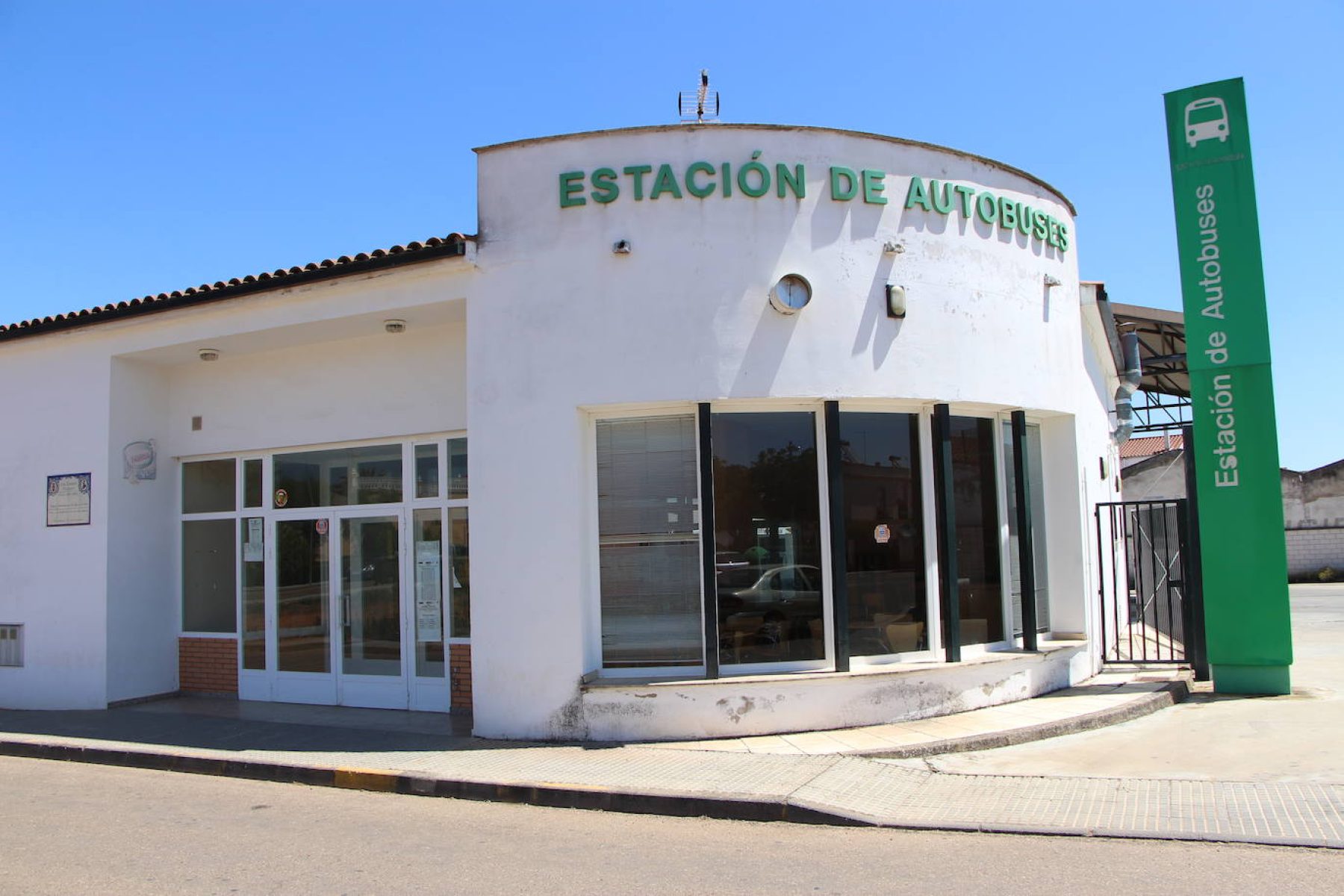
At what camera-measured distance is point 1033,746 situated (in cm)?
802

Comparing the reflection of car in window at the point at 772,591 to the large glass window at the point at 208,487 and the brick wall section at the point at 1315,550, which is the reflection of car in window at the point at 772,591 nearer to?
the large glass window at the point at 208,487

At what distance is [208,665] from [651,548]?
609cm

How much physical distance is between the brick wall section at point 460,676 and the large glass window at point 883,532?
3.76 m

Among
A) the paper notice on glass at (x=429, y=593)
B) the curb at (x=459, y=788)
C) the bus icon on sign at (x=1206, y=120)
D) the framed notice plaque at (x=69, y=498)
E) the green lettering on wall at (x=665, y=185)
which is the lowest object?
the curb at (x=459, y=788)

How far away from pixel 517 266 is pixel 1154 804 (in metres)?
6.39

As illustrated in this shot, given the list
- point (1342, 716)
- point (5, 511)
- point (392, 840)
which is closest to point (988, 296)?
point (1342, 716)

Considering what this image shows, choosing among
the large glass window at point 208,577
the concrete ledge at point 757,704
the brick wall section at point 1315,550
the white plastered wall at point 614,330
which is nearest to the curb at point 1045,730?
the concrete ledge at point 757,704

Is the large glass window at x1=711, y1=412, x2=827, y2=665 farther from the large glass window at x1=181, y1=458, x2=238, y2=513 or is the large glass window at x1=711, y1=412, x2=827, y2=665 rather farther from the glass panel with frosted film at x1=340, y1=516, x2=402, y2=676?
the large glass window at x1=181, y1=458, x2=238, y2=513

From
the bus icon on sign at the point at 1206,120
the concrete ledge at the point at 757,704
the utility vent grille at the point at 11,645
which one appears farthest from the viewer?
the utility vent grille at the point at 11,645

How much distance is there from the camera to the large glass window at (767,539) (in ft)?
28.9

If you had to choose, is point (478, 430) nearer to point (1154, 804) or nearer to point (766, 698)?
point (766, 698)

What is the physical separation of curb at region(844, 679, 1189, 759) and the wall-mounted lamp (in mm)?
3636

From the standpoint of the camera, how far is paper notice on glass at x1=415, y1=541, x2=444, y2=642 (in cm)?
1023

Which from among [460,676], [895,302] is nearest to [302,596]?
[460,676]
